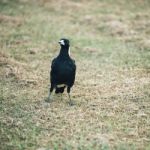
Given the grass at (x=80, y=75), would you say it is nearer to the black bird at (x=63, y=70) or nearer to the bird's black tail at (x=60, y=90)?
the bird's black tail at (x=60, y=90)

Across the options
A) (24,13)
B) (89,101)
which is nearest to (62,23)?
(24,13)

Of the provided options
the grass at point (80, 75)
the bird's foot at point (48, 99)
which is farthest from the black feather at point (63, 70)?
the grass at point (80, 75)

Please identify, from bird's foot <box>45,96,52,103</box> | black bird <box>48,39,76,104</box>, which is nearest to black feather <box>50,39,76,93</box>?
black bird <box>48,39,76,104</box>

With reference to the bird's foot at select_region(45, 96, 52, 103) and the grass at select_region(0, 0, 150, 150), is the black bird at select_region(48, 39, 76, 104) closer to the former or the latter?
the bird's foot at select_region(45, 96, 52, 103)

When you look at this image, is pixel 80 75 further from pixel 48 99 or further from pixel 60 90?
pixel 48 99

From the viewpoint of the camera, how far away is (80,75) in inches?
465

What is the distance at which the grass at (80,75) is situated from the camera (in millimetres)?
8062

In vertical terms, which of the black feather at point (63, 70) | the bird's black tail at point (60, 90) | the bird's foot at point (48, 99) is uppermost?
the black feather at point (63, 70)

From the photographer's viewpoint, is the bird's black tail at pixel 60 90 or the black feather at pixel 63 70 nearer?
the black feather at pixel 63 70

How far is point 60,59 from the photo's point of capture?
9555 millimetres

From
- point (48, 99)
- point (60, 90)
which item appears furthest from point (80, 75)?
point (48, 99)

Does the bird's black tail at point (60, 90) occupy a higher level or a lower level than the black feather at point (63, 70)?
lower

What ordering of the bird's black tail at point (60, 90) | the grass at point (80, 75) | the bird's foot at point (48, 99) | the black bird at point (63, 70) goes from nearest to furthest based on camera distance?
the grass at point (80, 75) < the black bird at point (63, 70) < the bird's foot at point (48, 99) < the bird's black tail at point (60, 90)

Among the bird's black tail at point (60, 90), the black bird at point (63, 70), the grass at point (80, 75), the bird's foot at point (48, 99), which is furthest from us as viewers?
the bird's black tail at point (60, 90)
